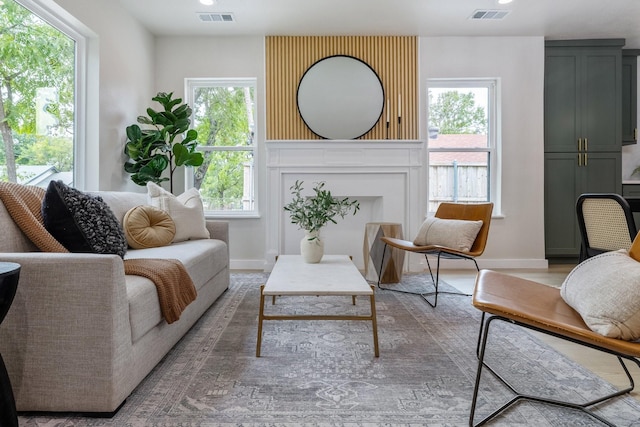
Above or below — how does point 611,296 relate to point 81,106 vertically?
below

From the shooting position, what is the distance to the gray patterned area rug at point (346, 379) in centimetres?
144

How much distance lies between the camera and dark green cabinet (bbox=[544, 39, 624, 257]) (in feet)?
14.8

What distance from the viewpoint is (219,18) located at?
4.00 metres

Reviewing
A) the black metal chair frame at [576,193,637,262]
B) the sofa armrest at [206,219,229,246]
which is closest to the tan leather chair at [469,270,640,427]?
the black metal chair frame at [576,193,637,262]

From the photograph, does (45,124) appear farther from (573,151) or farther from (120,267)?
(573,151)

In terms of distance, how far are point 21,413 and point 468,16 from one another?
4.48 metres

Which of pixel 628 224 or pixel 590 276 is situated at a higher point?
pixel 628 224

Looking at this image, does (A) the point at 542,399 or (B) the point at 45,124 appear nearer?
(A) the point at 542,399

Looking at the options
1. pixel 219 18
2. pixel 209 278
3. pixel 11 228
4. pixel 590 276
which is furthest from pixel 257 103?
pixel 590 276

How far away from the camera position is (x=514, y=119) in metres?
4.51

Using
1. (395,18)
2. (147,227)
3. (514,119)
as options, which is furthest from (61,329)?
(514,119)

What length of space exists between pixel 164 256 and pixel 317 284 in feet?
Answer: 3.06

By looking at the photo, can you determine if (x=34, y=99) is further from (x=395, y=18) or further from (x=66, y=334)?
(x=395, y=18)

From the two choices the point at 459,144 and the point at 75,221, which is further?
the point at 459,144
